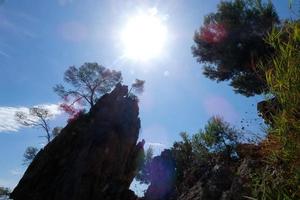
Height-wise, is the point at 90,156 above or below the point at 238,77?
below

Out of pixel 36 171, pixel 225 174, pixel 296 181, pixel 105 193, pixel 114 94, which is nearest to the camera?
pixel 296 181

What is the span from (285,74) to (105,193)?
1777 centimetres

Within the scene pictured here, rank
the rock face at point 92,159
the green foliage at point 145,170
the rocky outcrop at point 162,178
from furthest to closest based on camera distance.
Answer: the green foliage at point 145,170, the rock face at point 92,159, the rocky outcrop at point 162,178

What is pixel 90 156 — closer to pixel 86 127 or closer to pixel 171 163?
pixel 86 127

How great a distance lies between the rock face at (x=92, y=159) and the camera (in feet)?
67.6

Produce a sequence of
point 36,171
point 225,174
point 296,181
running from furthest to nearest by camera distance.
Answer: point 36,171, point 225,174, point 296,181

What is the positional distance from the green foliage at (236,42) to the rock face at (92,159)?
6165 millimetres

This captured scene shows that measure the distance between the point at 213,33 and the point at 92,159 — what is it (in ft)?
33.4

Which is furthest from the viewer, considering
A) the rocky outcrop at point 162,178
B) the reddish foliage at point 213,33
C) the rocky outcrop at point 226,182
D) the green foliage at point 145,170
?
the green foliage at point 145,170

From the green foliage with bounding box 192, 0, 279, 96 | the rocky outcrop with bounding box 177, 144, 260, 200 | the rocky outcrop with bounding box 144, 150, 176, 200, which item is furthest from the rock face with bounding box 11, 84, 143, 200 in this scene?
the rocky outcrop with bounding box 177, 144, 260, 200

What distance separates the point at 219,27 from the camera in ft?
73.4

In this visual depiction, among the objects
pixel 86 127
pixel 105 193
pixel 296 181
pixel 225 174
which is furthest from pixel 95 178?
pixel 296 181

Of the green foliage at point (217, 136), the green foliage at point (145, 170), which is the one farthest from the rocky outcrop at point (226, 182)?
the green foliage at point (145, 170)

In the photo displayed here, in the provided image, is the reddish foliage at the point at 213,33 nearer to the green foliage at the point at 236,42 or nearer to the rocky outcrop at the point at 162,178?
the green foliage at the point at 236,42
